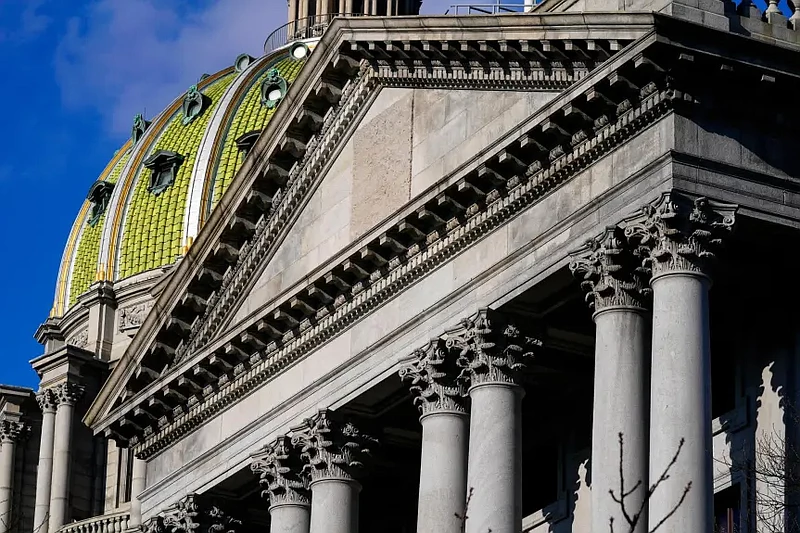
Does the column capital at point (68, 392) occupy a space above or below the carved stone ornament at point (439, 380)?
above

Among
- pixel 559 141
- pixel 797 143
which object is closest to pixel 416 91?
pixel 559 141

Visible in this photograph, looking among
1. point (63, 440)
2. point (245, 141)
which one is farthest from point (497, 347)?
point (245, 141)

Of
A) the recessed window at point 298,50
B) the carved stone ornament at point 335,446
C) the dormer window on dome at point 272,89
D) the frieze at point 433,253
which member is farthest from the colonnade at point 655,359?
the recessed window at point 298,50

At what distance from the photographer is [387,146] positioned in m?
53.0

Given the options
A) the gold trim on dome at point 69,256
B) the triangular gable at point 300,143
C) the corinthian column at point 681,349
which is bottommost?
the corinthian column at point 681,349

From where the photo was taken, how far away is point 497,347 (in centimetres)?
4800

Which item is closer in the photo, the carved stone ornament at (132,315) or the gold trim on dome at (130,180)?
the carved stone ornament at (132,315)

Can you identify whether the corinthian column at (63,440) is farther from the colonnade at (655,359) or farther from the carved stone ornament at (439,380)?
the colonnade at (655,359)

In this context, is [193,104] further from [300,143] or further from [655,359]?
[655,359]

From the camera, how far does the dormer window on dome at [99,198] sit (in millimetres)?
131875

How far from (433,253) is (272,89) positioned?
82241mm

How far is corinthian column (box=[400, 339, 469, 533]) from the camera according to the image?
4866 centimetres

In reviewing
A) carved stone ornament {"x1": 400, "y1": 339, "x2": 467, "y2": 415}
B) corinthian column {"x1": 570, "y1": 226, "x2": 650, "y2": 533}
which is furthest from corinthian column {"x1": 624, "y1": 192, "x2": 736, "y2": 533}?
carved stone ornament {"x1": 400, "y1": 339, "x2": 467, "y2": 415}

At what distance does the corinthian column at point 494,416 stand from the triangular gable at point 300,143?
3.13m
